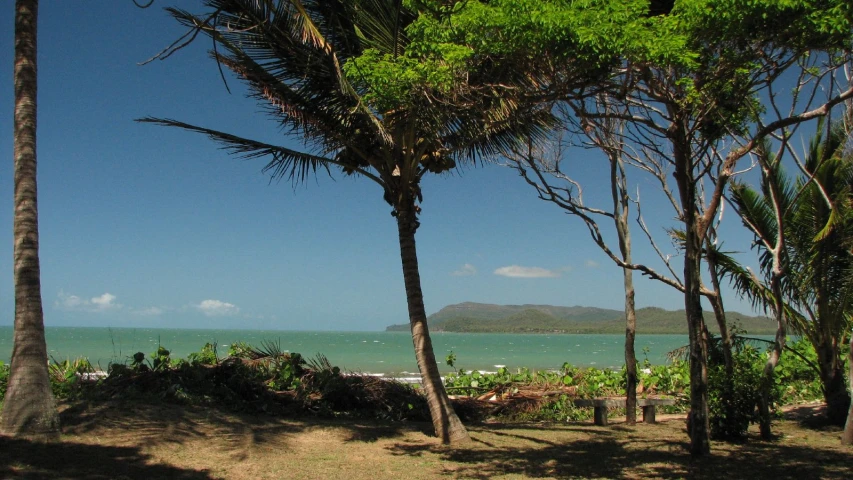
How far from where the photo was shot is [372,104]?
8320 millimetres

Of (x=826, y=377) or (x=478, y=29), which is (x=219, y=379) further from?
(x=826, y=377)

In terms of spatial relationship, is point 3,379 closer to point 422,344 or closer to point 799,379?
point 422,344

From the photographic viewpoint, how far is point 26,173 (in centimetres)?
700

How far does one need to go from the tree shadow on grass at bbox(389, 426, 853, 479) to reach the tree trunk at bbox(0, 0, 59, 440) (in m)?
4.03

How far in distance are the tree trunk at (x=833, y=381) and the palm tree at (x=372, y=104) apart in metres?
5.54

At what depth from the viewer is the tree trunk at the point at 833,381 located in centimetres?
934

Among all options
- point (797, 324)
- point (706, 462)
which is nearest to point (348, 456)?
point (706, 462)

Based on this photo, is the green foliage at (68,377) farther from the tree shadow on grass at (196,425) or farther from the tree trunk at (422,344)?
the tree trunk at (422,344)

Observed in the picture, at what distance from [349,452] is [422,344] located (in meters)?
1.79

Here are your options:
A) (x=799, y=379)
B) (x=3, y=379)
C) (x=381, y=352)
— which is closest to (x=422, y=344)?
(x=3, y=379)

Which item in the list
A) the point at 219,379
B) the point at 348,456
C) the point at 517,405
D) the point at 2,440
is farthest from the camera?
the point at 517,405

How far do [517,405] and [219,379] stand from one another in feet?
17.9

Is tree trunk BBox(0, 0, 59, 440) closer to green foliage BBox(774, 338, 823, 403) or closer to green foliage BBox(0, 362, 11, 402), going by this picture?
green foliage BBox(0, 362, 11, 402)

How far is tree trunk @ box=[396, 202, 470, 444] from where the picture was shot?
334 inches
